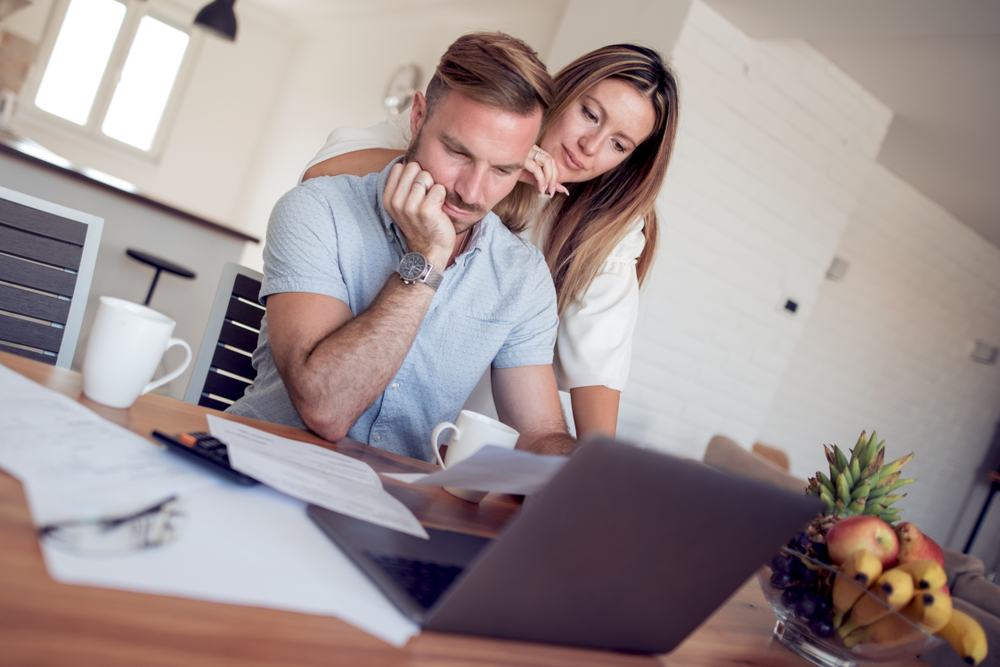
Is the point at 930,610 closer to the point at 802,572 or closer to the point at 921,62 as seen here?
the point at 802,572

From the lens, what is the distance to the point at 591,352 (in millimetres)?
1591

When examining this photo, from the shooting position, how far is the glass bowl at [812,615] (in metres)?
0.73

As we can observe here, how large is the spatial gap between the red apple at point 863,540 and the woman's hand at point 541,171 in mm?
956

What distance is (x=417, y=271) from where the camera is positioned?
3.80ft

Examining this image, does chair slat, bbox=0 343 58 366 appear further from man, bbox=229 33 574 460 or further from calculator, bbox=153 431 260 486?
calculator, bbox=153 431 260 486

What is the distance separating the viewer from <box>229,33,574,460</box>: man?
107cm

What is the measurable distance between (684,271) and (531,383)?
202 cm

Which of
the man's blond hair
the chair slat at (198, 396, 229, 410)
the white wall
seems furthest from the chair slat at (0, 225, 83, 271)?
the white wall

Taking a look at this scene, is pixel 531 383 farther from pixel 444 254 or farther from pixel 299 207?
pixel 299 207

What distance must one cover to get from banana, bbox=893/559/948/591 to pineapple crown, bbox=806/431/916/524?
13 cm

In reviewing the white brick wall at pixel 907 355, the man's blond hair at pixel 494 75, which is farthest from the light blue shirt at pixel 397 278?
the white brick wall at pixel 907 355

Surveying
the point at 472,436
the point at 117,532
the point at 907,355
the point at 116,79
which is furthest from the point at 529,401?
the point at 116,79

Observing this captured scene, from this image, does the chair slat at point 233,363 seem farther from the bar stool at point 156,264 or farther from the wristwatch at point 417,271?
the bar stool at point 156,264

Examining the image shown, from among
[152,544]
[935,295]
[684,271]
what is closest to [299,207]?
[152,544]
